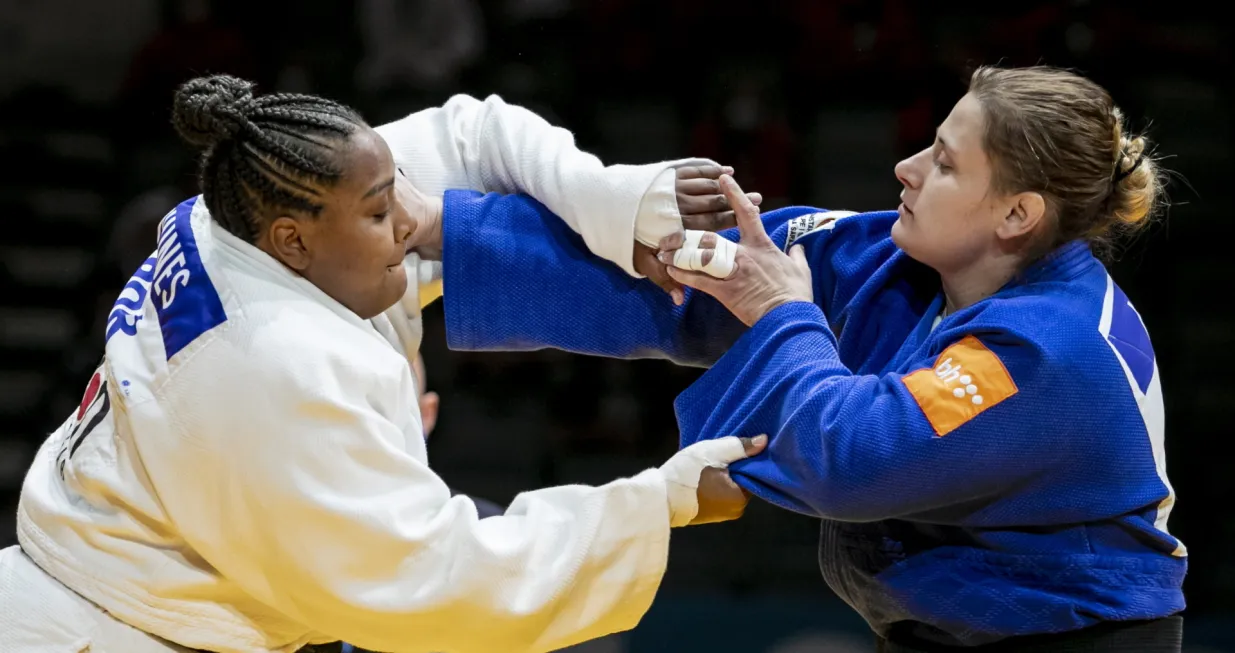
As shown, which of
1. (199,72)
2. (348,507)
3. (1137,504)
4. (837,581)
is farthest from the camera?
(199,72)

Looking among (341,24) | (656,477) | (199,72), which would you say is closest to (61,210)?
(199,72)

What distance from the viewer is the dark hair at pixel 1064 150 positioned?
146 centimetres

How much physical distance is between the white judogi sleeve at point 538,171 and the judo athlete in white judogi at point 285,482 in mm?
270

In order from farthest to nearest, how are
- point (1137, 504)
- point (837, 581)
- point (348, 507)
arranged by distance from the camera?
1. point (837, 581)
2. point (1137, 504)
3. point (348, 507)

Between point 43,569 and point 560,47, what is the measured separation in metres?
1.91

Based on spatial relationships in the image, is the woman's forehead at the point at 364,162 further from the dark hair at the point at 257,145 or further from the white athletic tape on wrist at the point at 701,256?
the white athletic tape on wrist at the point at 701,256

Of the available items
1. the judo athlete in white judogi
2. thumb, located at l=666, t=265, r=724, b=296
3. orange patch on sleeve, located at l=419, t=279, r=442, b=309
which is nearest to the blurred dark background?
orange patch on sleeve, located at l=419, t=279, r=442, b=309

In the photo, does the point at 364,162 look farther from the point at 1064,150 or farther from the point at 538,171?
the point at 1064,150

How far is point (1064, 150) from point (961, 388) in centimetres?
31

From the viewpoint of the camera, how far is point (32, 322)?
9.79 feet

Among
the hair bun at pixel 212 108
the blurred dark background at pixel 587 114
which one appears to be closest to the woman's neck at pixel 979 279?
the hair bun at pixel 212 108

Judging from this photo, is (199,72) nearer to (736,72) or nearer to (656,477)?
(736,72)

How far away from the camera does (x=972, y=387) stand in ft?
4.55

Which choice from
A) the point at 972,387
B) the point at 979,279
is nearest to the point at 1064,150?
the point at 979,279
